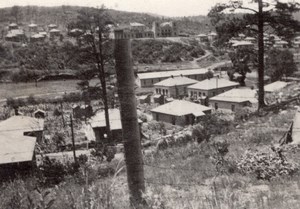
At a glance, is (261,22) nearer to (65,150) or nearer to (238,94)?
(65,150)

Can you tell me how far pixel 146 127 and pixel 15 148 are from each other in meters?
18.7

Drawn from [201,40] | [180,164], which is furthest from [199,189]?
Answer: [201,40]

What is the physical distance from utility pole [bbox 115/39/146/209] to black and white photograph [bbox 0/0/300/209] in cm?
1

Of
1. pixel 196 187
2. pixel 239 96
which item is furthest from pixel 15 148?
pixel 239 96

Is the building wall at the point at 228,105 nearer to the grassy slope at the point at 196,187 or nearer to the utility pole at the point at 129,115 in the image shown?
the grassy slope at the point at 196,187

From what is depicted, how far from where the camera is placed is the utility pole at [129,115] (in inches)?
201

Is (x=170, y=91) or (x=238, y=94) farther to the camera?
(x=170, y=91)

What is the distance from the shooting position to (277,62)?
58.0 meters

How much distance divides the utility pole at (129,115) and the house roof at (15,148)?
11958 millimetres

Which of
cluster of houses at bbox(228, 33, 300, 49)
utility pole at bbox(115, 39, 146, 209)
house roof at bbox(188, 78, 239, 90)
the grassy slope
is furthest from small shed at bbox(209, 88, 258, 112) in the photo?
utility pole at bbox(115, 39, 146, 209)

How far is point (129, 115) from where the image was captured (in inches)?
207

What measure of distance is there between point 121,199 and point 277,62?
5539 centimetres

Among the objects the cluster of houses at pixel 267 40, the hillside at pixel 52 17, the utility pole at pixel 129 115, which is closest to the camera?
the utility pole at pixel 129 115

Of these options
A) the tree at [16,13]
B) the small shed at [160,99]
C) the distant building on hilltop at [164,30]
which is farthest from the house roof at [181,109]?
the tree at [16,13]
